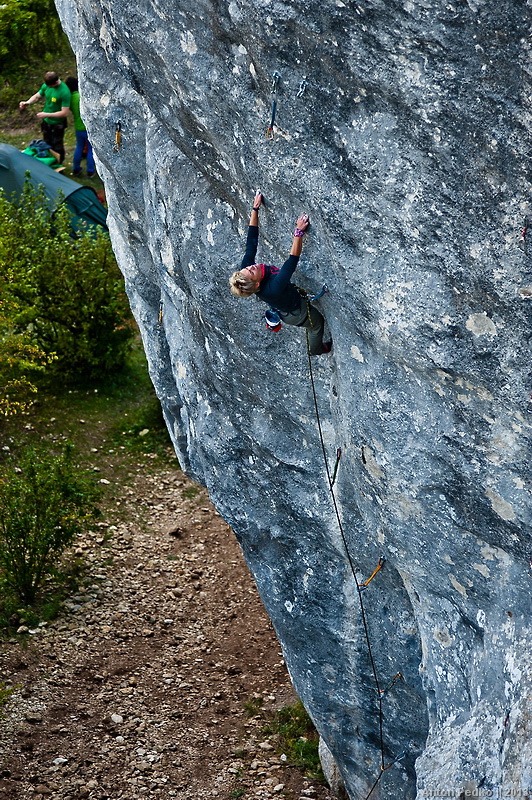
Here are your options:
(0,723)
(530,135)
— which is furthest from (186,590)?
(530,135)

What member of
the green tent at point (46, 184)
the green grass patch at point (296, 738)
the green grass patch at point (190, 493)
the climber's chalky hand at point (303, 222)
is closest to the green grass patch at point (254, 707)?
the green grass patch at point (296, 738)

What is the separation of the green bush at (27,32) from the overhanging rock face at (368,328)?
1314 centimetres

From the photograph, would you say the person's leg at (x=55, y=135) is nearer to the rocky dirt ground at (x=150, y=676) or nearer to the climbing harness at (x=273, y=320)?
the rocky dirt ground at (x=150, y=676)

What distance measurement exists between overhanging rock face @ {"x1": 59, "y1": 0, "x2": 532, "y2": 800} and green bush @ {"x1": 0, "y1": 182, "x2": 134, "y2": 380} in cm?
556

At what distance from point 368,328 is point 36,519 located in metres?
6.12

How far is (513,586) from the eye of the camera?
208 inches

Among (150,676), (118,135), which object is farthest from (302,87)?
(150,676)

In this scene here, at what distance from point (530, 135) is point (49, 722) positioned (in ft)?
25.3

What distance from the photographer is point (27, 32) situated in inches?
832

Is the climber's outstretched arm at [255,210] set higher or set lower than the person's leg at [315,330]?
higher

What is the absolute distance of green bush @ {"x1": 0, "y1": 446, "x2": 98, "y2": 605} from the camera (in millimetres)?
10203

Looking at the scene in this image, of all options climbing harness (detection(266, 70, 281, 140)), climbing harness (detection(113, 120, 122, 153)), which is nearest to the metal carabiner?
climbing harness (detection(266, 70, 281, 140))

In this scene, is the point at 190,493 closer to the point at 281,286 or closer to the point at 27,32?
the point at 281,286

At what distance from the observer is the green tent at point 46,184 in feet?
54.2
